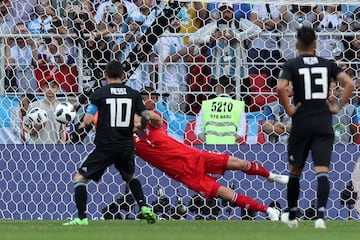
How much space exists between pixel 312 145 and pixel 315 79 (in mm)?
608

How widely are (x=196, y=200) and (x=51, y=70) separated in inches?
99.7

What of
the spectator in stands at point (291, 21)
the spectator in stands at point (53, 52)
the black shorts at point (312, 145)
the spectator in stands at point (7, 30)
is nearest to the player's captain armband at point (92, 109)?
the black shorts at point (312, 145)

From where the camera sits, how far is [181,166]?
13.6 metres

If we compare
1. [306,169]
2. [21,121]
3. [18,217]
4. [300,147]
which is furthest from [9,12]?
[300,147]

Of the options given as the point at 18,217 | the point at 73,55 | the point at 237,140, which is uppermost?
the point at 73,55

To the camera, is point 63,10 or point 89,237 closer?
point 89,237

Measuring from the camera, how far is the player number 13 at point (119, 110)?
12.2 metres

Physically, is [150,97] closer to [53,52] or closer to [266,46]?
[53,52]

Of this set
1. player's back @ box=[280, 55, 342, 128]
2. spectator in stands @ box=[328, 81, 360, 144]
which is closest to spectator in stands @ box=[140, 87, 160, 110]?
spectator in stands @ box=[328, 81, 360, 144]

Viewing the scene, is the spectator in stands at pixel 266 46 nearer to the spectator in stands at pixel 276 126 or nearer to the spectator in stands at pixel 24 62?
the spectator in stands at pixel 276 126

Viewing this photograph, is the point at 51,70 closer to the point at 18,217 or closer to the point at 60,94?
the point at 60,94

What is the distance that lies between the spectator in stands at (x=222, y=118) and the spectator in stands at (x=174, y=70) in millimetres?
324

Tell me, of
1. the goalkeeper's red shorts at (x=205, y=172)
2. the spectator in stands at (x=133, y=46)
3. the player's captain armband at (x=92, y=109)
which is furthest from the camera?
the spectator in stands at (x=133, y=46)

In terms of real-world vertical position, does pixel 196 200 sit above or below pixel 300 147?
below
